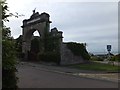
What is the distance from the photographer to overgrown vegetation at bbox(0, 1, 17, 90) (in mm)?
9820

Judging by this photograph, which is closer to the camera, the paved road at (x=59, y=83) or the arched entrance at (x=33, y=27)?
the paved road at (x=59, y=83)

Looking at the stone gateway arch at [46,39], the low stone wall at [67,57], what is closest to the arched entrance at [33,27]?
the stone gateway arch at [46,39]

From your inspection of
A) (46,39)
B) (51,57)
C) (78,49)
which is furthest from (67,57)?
(46,39)

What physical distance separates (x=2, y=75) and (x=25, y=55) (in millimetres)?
43311

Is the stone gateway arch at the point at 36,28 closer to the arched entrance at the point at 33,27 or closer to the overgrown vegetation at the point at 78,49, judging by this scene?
the arched entrance at the point at 33,27

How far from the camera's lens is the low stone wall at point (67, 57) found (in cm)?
4400

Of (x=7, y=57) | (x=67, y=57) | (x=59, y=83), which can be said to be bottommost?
(x=59, y=83)

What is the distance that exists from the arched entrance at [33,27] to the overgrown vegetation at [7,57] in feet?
124

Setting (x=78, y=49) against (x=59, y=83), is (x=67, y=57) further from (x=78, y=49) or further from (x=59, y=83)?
(x=59, y=83)

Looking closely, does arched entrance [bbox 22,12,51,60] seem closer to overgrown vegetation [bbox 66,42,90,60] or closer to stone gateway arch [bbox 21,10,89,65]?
stone gateway arch [bbox 21,10,89,65]

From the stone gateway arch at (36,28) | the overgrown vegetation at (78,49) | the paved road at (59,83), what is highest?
the stone gateway arch at (36,28)

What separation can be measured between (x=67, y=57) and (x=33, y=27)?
34.4 ft

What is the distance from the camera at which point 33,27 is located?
52.4 metres

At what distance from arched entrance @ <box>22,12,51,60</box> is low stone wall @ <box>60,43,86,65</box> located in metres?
5.15
